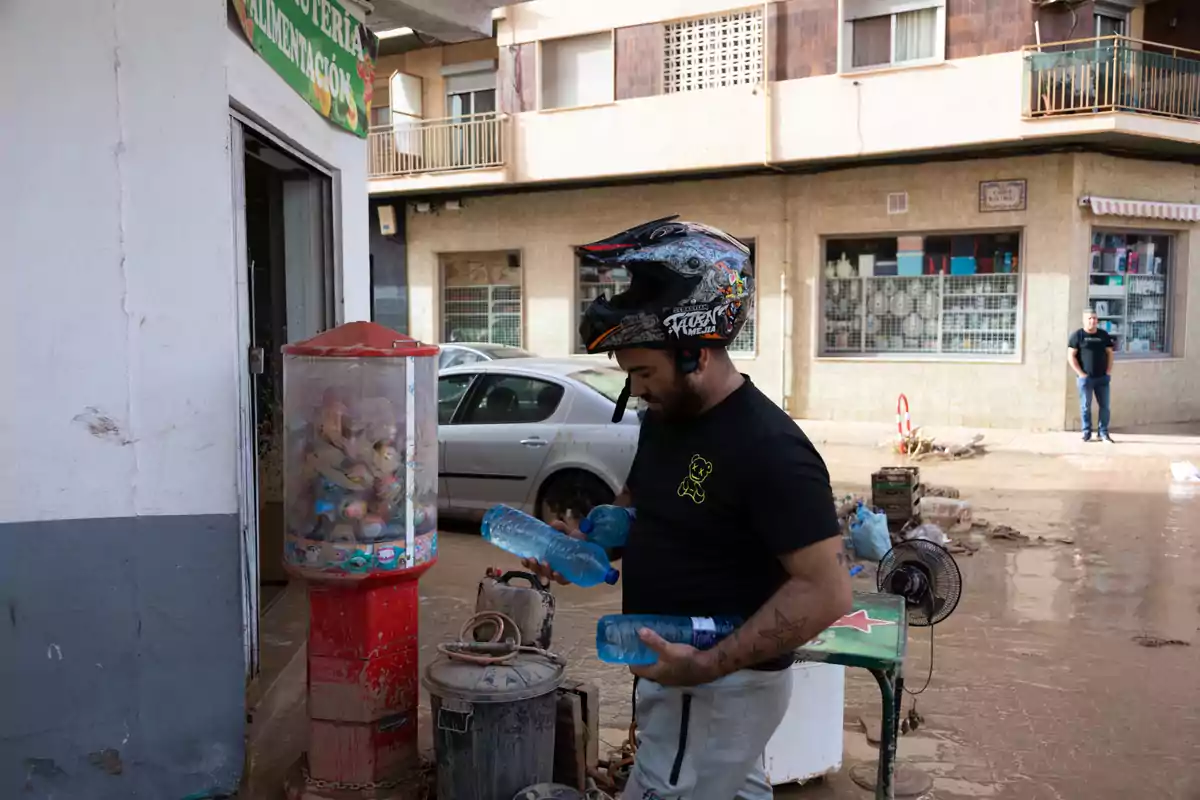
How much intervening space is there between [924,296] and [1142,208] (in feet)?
11.0

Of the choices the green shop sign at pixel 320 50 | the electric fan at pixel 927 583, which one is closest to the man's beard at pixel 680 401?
the electric fan at pixel 927 583

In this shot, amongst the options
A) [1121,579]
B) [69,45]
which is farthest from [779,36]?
[69,45]

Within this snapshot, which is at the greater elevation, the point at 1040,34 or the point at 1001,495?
the point at 1040,34

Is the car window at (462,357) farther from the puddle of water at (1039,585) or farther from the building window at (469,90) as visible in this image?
the building window at (469,90)

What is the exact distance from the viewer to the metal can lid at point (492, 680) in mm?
3277

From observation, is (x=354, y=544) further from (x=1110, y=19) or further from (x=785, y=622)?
(x=1110, y=19)

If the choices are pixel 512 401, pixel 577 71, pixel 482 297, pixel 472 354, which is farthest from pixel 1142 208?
pixel 512 401

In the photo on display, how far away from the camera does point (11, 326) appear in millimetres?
3449

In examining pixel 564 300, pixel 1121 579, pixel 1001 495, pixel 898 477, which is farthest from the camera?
pixel 564 300

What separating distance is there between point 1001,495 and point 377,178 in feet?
44.7

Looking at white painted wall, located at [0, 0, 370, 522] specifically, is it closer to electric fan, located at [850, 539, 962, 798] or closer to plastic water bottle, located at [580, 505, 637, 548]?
plastic water bottle, located at [580, 505, 637, 548]

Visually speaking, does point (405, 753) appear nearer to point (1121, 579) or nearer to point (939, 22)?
point (1121, 579)

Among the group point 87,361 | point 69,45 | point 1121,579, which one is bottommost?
point 1121,579

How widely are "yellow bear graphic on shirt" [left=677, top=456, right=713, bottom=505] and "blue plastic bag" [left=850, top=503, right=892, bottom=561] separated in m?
5.33
